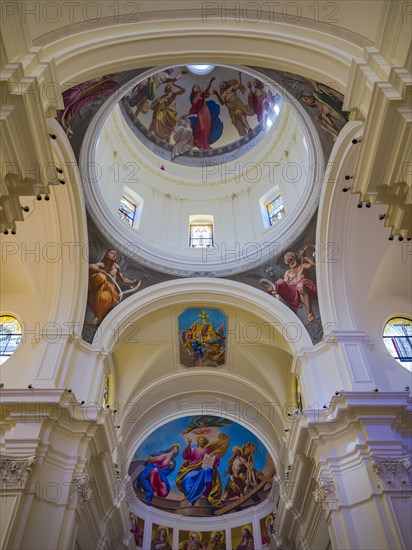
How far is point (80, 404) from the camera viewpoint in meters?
9.81

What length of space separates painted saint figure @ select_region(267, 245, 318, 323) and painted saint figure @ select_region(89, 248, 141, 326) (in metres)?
4.12

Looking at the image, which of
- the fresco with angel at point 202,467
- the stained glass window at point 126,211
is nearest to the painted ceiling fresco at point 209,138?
the stained glass window at point 126,211

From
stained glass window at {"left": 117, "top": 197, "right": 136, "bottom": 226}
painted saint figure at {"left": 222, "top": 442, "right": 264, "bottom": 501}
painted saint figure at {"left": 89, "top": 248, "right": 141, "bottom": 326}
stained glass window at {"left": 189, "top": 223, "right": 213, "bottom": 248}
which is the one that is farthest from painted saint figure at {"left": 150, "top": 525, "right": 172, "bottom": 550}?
stained glass window at {"left": 117, "top": 197, "right": 136, "bottom": 226}

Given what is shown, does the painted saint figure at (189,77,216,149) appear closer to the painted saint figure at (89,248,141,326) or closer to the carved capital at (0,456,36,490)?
the painted saint figure at (89,248,141,326)

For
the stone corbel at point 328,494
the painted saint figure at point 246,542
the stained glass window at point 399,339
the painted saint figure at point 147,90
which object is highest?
the painted saint figure at point 147,90

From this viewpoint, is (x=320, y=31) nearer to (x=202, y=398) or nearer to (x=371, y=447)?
(x=371, y=447)

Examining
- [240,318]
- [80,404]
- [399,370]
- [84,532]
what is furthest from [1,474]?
[399,370]

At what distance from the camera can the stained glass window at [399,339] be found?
1098 centimetres

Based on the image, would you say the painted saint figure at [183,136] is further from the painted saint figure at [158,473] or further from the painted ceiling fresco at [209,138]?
the painted saint figure at [158,473]

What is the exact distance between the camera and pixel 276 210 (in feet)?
49.2

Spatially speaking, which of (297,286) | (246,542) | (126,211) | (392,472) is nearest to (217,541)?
(246,542)

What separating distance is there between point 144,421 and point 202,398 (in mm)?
2062

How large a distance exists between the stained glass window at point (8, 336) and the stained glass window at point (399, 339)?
8764 millimetres

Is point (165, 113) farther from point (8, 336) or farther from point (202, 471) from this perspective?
point (202, 471)
